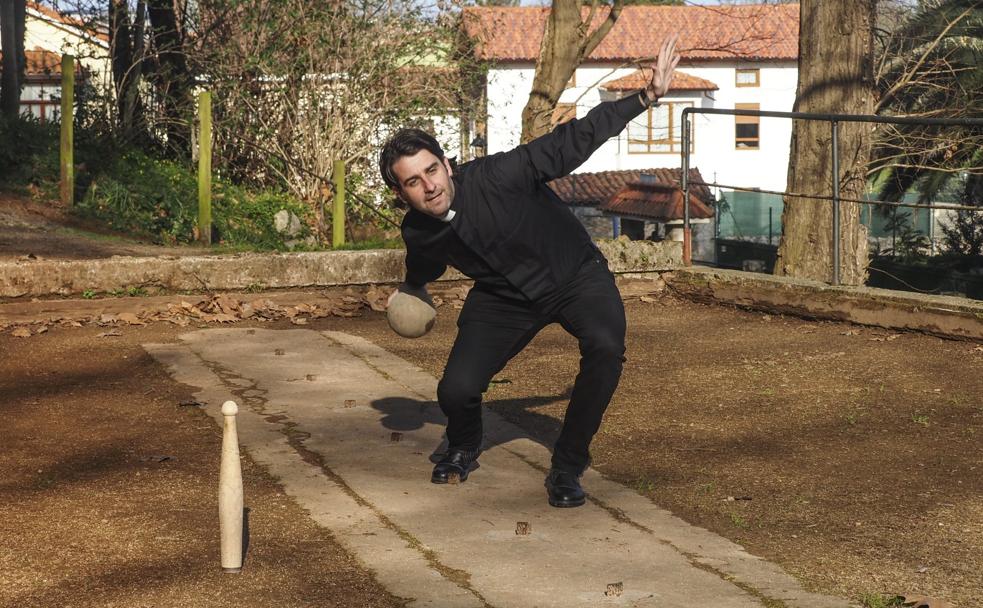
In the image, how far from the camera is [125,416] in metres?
7.10

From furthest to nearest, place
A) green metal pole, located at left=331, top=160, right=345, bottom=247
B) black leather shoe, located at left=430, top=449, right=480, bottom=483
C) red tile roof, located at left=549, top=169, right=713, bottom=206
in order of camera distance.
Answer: red tile roof, located at left=549, top=169, right=713, bottom=206 → green metal pole, located at left=331, top=160, right=345, bottom=247 → black leather shoe, located at left=430, top=449, right=480, bottom=483

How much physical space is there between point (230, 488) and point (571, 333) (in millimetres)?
1814

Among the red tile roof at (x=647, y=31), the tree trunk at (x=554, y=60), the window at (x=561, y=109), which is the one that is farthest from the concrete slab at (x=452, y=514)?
the red tile roof at (x=647, y=31)

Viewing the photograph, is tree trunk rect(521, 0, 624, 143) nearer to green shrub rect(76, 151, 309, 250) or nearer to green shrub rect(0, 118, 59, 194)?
green shrub rect(76, 151, 309, 250)

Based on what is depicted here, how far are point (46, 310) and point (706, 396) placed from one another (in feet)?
17.4

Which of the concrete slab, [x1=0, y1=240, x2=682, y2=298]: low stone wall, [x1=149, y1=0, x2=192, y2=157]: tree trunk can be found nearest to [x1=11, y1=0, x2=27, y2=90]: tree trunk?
[x1=149, y1=0, x2=192, y2=157]: tree trunk

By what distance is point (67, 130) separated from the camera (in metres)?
13.8

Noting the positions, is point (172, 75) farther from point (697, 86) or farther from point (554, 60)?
point (697, 86)

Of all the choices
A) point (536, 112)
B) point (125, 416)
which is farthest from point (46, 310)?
point (536, 112)

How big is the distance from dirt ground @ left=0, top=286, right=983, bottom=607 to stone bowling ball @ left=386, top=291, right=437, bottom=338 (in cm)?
99

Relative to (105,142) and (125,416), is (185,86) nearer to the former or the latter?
(105,142)

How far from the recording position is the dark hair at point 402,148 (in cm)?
530

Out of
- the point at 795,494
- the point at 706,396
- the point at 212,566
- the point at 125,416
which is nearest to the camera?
the point at 212,566

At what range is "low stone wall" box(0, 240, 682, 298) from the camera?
33.3ft
